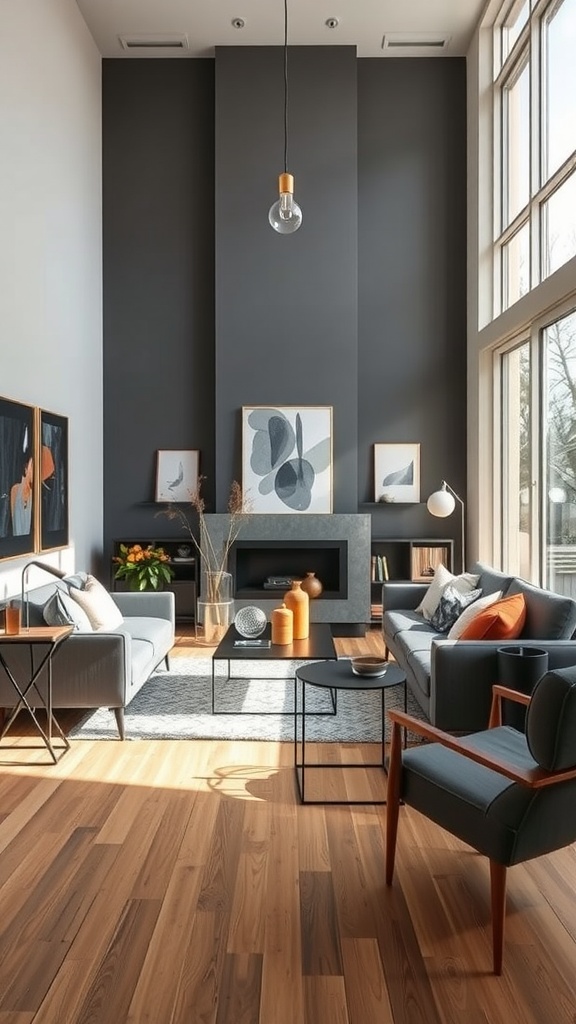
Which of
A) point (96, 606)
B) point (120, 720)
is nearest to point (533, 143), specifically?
point (96, 606)

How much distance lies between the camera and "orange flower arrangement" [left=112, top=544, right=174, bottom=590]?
23.0 feet

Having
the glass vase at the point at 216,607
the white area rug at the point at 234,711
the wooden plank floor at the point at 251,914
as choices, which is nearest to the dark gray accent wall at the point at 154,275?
the glass vase at the point at 216,607

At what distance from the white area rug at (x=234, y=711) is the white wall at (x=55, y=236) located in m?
1.14

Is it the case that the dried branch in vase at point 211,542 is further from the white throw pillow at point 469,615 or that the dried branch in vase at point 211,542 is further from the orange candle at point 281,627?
the white throw pillow at point 469,615

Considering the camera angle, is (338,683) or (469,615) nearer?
(338,683)

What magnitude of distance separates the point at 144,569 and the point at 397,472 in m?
2.61

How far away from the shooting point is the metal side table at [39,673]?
387cm

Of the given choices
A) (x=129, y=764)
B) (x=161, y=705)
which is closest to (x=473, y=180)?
(x=161, y=705)

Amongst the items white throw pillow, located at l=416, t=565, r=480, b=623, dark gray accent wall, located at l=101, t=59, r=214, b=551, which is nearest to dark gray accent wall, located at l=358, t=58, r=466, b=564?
dark gray accent wall, located at l=101, t=59, r=214, b=551

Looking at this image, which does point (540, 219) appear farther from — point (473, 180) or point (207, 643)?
point (207, 643)

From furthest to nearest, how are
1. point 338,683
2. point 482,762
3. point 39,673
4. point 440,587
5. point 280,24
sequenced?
point 280,24 < point 440,587 < point 39,673 < point 338,683 < point 482,762

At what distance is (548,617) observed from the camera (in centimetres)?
398

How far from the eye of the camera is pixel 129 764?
383 cm

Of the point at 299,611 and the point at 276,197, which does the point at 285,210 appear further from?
the point at 276,197
